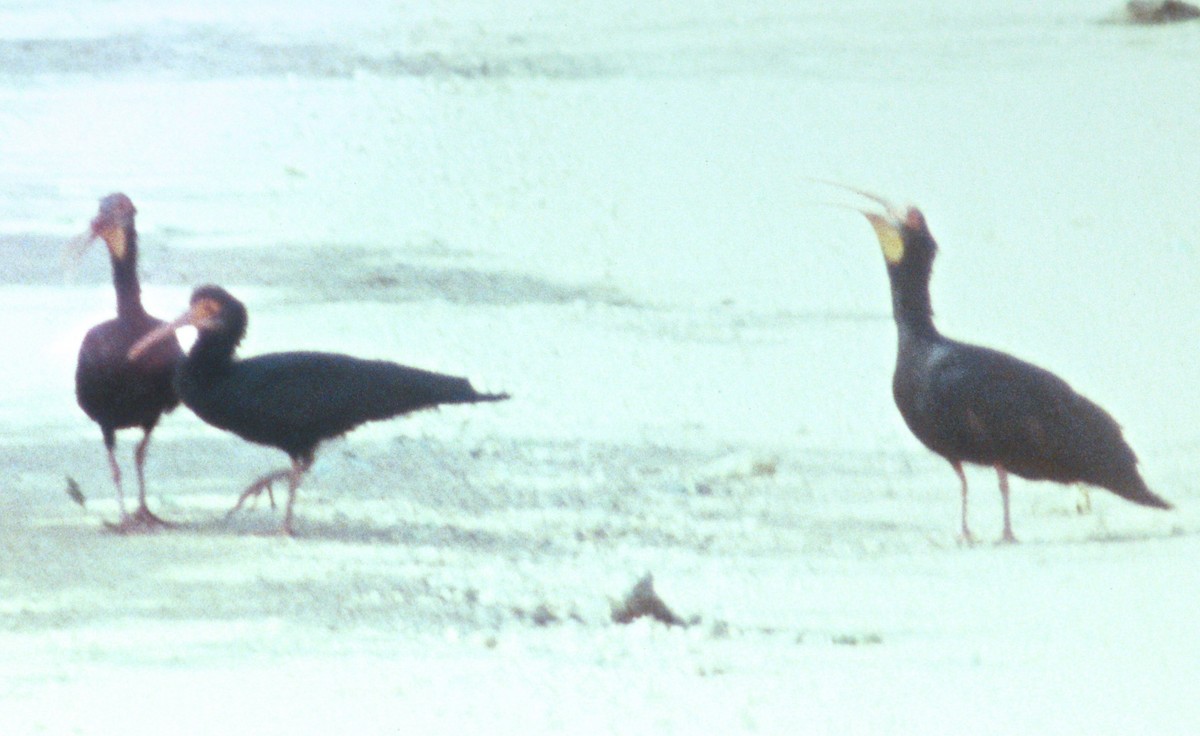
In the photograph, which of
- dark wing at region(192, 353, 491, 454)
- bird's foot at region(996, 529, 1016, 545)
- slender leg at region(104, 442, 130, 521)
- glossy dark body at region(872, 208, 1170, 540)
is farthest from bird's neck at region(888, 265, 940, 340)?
slender leg at region(104, 442, 130, 521)

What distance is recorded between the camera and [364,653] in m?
2.47

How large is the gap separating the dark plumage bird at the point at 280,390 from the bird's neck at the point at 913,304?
60 centimetres

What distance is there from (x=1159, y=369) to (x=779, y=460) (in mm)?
538

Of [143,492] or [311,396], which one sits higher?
[311,396]

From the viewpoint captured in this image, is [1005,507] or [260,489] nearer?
[1005,507]

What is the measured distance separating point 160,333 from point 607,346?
24.6 inches

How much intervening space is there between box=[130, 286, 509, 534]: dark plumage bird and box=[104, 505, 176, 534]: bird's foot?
0.10 m

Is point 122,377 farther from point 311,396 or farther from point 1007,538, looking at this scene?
point 1007,538

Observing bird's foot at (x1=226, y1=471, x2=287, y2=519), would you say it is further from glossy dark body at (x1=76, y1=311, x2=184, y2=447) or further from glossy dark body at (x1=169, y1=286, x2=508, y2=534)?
glossy dark body at (x1=76, y1=311, x2=184, y2=447)

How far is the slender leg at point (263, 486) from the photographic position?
9.21 ft

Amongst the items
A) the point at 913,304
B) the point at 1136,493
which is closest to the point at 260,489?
the point at 913,304

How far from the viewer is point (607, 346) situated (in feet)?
9.93

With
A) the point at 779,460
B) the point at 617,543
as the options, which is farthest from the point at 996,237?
the point at 617,543

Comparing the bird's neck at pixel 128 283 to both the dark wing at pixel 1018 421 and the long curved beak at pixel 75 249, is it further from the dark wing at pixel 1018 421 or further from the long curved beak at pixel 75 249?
the dark wing at pixel 1018 421
